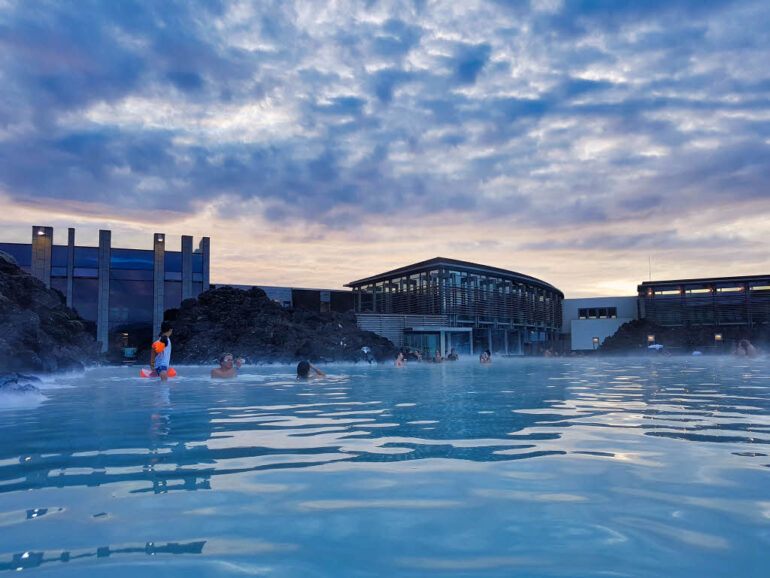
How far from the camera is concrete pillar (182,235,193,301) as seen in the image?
130ft

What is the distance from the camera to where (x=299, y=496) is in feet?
11.3

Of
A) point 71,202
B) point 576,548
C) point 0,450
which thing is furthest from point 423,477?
point 71,202

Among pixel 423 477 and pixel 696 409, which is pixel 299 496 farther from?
pixel 696 409

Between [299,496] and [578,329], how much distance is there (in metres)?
59.0

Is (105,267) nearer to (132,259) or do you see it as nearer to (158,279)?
(132,259)

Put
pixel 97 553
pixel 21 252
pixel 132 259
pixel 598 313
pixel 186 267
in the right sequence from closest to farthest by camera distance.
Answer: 1. pixel 97 553
2. pixel 21 252
3. pixel 132 259
4. pixel 186 267
5. pixel 598 313

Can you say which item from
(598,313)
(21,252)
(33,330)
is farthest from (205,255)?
(598,313)

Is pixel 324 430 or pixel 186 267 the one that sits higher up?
pixel 186 267

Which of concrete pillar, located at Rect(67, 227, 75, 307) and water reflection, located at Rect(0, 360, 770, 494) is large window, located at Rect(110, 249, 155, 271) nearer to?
concrete pillar, located at Rect(67, 227, 75, 307)

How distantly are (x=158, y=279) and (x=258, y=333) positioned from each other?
40.6ft

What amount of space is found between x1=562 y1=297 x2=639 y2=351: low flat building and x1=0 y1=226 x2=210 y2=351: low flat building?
39481mm

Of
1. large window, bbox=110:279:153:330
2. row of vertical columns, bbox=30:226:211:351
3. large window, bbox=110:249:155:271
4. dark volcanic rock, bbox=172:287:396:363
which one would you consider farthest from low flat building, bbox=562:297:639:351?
large window, bbox=110:249:155:271

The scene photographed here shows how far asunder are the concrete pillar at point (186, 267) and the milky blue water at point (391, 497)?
1339 inches

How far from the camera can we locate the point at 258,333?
31.4m
